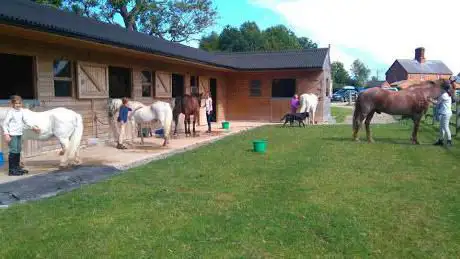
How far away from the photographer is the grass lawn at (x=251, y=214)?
3.79 m

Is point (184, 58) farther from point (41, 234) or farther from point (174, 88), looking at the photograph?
point (41, 234)

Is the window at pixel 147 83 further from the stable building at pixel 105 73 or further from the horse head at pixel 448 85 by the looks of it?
the horse head at pixel 448 85

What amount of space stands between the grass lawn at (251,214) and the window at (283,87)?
44.3ft

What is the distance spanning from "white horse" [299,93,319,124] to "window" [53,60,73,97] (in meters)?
11.1

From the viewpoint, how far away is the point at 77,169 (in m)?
7.31

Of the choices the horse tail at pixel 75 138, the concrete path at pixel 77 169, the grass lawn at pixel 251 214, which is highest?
the horse tail at pixel 75 138

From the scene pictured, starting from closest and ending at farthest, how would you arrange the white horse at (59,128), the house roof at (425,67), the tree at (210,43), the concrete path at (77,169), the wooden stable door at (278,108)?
the concrete path at (77,169)
the white horse at (59,128)
the wooden stable door at (278,108)
the tree at (210,43)
the house roof at (425,67)

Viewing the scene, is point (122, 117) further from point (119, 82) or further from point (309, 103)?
point (309, 103)

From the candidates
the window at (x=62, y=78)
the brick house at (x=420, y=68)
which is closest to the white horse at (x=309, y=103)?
the window at (x=62, y=78)

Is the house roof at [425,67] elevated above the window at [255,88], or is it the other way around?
the house roof at [425,67]

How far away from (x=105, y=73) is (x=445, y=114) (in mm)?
9589

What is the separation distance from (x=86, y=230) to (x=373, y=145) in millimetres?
8339

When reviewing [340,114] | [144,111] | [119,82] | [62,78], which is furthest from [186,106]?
[340,114]

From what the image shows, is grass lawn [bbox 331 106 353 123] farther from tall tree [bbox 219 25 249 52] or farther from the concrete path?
tall tree [bbox 219 25 249 52]
